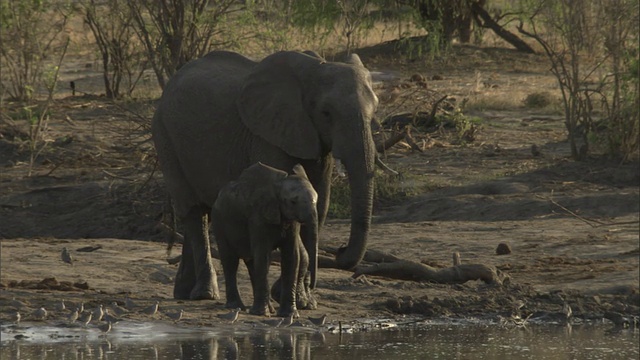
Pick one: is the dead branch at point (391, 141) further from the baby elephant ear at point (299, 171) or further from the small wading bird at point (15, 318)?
the small wading bird at point (15, 318)

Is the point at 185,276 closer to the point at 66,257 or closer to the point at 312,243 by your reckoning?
the point at 66,257

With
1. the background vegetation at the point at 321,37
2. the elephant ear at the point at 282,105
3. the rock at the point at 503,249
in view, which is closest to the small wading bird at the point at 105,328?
the elephant ear at the point at 282,105

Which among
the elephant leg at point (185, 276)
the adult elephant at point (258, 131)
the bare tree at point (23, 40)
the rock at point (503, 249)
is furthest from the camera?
the bare tree at point (23, 40)

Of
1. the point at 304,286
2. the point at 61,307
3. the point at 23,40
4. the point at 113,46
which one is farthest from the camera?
the point at 113,46

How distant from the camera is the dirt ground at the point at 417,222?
36.5 ft

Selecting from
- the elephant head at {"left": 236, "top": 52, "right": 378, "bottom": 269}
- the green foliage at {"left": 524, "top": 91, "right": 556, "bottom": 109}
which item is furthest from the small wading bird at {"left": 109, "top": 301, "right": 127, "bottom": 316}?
the green foliage at {"left": 524, "top": 91, "right": 556, "bottom": 109}

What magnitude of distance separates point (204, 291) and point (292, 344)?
155 cm

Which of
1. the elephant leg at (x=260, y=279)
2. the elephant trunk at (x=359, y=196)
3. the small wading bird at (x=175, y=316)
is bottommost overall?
the small wading bird at (x=175, y=316)

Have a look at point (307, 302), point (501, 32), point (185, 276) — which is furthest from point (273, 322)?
point (501, 32)

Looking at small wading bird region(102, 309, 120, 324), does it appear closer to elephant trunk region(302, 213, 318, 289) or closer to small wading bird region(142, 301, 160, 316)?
small wading bird region(142, 301, 160, 316)

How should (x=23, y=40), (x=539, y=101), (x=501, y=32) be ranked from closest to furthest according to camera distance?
(x=23, y=40), (x=539, y=101), (x=501, y=32)

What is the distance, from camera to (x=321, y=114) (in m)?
9.87

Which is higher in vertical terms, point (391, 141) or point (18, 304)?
point (391, 141)

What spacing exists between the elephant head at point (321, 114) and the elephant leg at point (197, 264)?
3.52 ft
